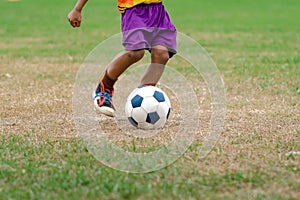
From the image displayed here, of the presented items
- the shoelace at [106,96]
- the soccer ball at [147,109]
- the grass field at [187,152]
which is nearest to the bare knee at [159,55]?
the soccer ball at [147,109]

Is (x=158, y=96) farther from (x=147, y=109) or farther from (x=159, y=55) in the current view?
(x=159, y=55)

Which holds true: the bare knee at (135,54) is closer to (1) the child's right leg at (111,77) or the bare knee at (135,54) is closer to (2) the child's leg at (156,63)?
(1) the child's right leg at (111,77)

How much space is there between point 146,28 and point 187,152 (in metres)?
1.31

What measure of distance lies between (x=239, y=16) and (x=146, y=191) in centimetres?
1592

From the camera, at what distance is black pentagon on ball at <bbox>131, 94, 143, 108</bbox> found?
4.78m

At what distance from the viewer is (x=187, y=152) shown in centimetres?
404

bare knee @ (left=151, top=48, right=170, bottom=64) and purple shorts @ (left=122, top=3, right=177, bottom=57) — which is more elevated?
purple shorts @ (left=122, top=3, right=177, bottom=57)

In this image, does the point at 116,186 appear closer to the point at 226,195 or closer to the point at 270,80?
the point at 226,195

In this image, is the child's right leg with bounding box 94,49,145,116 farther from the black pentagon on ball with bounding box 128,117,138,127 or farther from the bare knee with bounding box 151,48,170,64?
the black pentagon on ball with bounding box 128,117,138,127

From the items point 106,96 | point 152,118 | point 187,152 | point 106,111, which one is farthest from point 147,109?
Result: point 187,152

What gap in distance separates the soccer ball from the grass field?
1.52 ft

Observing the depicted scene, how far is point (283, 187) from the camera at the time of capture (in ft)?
10.8

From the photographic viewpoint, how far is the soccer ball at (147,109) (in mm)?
4738

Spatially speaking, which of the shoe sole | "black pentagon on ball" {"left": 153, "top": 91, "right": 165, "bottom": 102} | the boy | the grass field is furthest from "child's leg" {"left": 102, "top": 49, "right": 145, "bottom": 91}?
the grass field
